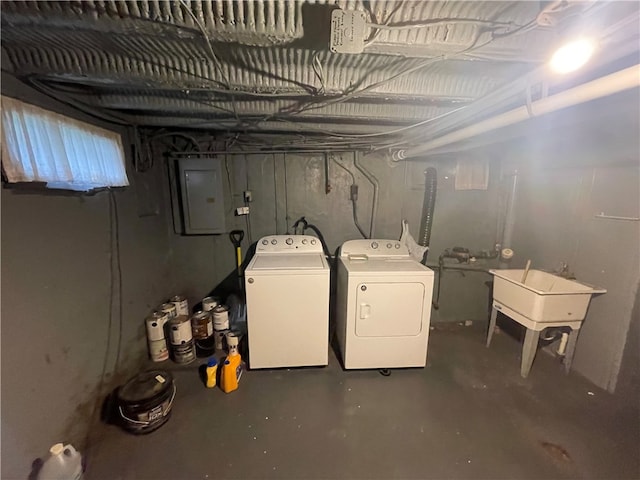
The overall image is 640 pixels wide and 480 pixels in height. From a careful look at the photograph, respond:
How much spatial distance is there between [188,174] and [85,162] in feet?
3.69

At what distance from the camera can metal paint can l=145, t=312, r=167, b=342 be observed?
2431 mm

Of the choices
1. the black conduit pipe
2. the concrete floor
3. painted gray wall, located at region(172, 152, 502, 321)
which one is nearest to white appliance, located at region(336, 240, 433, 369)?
the concrete floor

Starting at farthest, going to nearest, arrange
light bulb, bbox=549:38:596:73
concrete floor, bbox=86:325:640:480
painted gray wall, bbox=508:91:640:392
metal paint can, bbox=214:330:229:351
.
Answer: metal paint can, bbox=214:330:229:351
painted gray wall, bbox=508:91:640:392
concrete floor, bbox=86:325:640:480
light bulb, bbox=549:38:596:73

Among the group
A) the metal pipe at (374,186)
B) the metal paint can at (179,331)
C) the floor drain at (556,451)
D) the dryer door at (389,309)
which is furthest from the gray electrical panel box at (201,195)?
the floor drain at (556,451)

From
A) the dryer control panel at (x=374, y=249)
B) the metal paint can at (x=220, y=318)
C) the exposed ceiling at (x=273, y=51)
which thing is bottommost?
the metal paint can at (x=220, y=318)

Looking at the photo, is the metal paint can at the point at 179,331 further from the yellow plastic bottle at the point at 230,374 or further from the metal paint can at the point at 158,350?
the yellow plastic bottle at the point at 230,374

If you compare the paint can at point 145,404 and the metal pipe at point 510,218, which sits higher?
the metal pipe at point 510,218

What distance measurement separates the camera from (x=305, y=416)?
6.42 feet

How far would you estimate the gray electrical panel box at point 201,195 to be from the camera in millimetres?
2869

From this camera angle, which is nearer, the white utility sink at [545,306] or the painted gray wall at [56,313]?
the painted gray wall at [56,313]

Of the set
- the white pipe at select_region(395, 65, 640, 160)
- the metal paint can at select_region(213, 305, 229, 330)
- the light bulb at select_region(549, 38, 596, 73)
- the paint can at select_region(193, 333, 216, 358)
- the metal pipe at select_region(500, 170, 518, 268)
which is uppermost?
the light bulb at select_region(549, 38, 596, 73)

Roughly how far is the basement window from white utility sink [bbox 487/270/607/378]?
329 cm

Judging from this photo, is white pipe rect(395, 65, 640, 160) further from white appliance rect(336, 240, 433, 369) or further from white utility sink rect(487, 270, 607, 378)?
white utility sink rect(487, 270, 607, 378)

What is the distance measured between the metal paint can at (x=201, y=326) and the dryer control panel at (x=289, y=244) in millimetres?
818
